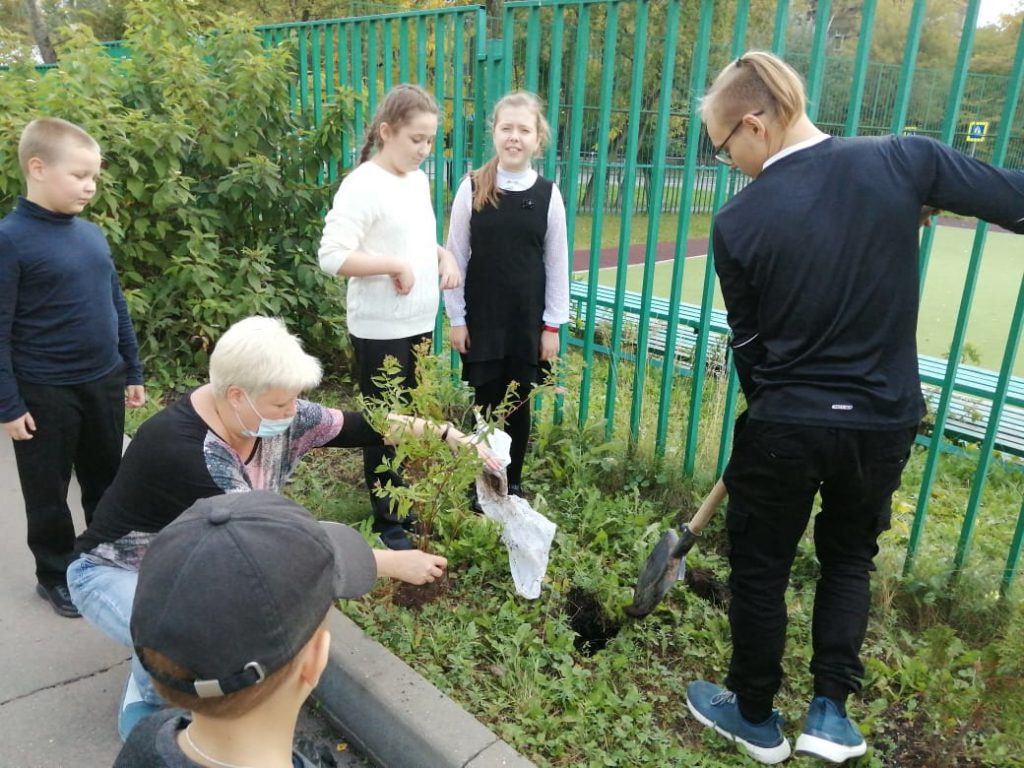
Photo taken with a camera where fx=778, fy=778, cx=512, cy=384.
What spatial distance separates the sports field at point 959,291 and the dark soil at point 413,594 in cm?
403

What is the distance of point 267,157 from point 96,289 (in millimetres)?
3041

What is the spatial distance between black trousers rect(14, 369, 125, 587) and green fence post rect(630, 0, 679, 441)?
234 cm

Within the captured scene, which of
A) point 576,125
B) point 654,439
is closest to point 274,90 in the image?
point 576,125

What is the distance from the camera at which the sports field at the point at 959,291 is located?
8094 millimetres

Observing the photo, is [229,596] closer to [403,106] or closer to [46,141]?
[46,141]

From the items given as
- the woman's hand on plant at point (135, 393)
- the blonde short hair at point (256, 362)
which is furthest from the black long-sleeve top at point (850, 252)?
the woman's hand on plant at point (135, 393)

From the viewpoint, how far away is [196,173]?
→ 5.67 meters

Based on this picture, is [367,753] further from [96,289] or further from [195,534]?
[96,289]

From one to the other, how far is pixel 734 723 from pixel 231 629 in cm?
181

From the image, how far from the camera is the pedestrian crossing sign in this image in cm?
312

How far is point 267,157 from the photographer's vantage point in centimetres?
571

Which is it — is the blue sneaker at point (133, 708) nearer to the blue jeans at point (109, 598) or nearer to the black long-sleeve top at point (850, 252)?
the blue jeans at point (109, 598)

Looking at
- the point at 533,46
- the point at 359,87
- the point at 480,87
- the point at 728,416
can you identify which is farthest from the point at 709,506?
the point at 359,87

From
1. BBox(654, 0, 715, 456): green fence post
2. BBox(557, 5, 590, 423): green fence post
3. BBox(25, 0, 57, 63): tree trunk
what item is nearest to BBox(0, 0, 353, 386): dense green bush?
BBox(557, 5, 590, 423): green fence post
